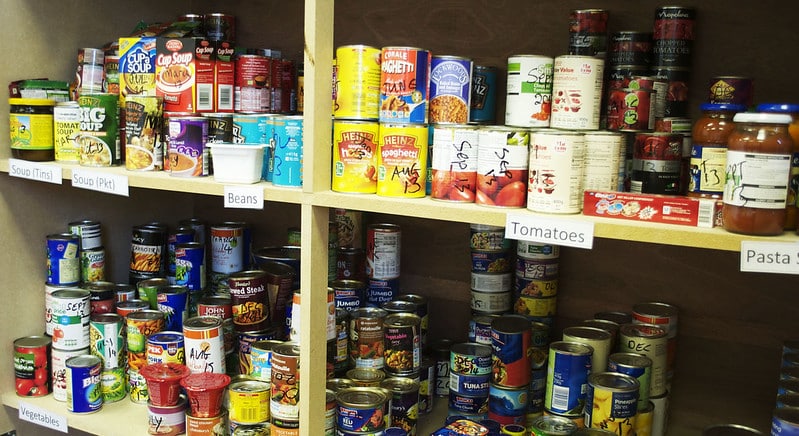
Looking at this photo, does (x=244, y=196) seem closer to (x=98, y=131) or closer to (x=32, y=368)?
(x=98, y=131)

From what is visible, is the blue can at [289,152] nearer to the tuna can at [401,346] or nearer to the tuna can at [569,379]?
the tuna can at [401,346]

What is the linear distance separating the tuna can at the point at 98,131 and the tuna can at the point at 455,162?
0.85 m

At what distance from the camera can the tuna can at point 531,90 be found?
1362 mm

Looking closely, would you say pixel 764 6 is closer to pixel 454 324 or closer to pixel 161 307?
pixel 454 324

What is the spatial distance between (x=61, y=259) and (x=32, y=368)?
0.29m

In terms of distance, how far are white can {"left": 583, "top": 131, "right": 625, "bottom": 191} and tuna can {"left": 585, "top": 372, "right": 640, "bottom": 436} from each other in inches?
15.1

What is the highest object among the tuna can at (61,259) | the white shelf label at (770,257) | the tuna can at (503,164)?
the tuna can at (503,164)

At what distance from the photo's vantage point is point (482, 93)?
5.22ft

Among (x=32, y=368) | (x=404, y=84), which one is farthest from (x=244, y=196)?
(x=32, y=368)

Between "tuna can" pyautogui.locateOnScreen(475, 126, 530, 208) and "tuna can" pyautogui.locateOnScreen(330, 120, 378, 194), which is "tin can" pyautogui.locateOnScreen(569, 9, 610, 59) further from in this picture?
"tuna can" pyautogui.locateOnScreen(330, 120, 378, 194)

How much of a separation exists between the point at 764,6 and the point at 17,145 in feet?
5.74

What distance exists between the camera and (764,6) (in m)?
1.59

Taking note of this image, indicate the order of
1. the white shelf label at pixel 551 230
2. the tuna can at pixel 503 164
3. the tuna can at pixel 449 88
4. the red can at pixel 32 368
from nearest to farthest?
the white shelf label at pixel 551 230 < the tuna can at pixel 503 164 < the tuna can at pixel 449 88 < the red can at pixel 32 368

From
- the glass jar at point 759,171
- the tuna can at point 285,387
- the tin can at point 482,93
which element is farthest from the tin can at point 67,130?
the glass jar at point 759,171
